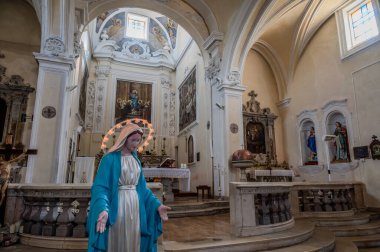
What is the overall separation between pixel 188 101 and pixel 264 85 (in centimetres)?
382

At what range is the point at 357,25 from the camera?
9.00m

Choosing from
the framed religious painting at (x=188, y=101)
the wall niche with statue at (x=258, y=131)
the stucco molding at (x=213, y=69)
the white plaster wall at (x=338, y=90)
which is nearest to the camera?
the white plaster wall at (x=338, y=90)

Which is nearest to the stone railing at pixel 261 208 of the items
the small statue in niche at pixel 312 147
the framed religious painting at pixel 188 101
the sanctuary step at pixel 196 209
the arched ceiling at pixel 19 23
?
the sanctuary step at pixel 196 209

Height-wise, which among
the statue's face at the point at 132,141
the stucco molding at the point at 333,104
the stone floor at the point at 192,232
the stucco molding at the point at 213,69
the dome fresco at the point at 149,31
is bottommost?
the stone floor at the point at 192,232

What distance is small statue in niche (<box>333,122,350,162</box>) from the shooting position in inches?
344

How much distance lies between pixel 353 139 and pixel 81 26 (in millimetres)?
9231

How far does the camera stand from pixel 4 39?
8398 mm

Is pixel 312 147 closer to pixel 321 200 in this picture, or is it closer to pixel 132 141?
pixel 321 200

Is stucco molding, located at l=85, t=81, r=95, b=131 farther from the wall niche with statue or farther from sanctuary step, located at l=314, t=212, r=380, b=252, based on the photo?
sanctuary step, located at l=314, t=212, r=380, b=252

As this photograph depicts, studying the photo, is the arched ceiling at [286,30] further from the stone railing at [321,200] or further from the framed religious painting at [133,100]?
the framed religious painting at [133,100]

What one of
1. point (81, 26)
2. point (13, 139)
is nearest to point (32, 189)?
point (13, 139)

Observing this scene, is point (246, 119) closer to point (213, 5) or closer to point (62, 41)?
point (213, 5)

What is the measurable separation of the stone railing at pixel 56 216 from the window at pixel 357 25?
852 centimetres

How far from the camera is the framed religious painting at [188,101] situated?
41.7 ft
